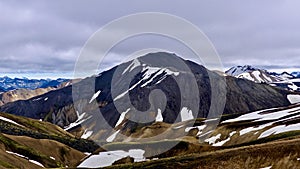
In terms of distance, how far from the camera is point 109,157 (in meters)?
95.4

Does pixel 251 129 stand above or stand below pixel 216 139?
above

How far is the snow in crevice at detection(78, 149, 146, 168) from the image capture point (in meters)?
91.4

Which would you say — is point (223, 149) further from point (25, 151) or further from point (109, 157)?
point (25, 151)

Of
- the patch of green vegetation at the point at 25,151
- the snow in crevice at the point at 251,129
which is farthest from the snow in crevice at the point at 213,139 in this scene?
the patch of green vegetation at the point at 25,151

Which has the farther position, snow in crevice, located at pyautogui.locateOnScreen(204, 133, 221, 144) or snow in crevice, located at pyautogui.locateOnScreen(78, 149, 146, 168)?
snow in crevice, located at pyautogui.locateOnScreen(204, 133, 221, 144)

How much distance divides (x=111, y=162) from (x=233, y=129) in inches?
1910

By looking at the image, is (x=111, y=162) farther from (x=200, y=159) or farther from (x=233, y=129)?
(x=233, y=129)

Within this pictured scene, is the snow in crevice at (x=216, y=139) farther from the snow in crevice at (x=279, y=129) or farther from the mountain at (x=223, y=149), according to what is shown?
the snow in crevice at (x=279, y=129)

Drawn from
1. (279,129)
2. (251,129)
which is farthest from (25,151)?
(279,129)

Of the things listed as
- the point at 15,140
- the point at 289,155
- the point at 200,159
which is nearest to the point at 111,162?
the point at 200,159

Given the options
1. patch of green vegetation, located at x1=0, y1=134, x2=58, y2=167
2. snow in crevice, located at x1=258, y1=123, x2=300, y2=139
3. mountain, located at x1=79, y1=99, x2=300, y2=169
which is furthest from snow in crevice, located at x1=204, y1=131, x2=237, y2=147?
patch of green vegetation, located at x1=0, y1=134, x2=58, y2=167

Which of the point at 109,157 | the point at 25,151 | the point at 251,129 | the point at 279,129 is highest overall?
the point at 279,129

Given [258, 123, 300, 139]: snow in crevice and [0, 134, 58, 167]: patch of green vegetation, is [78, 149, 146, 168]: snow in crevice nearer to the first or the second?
[258, 123, 300, 139]: snow in crevice

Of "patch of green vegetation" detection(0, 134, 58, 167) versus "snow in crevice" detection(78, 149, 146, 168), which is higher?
"snow in crevice" detection(78, 149, 146, 168)
